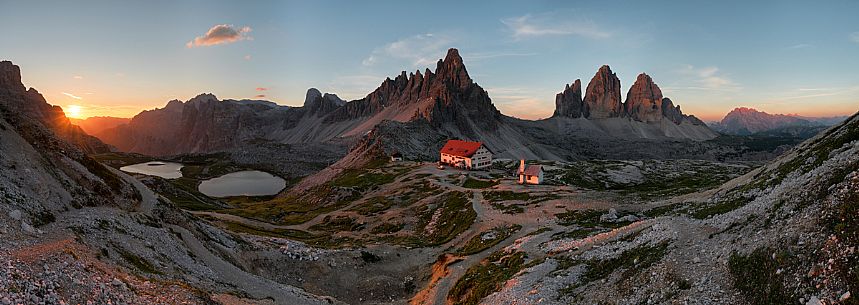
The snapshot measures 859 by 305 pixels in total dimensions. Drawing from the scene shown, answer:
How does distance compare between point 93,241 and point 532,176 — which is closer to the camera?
point 93,241

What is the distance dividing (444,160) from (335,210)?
48.0m

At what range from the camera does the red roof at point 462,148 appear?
452 feet

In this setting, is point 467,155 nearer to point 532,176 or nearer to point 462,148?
point 462,148

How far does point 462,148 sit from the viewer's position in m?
142

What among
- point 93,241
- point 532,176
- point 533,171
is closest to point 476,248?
point 93,241

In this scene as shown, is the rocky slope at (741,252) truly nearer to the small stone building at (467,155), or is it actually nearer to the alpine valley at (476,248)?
the alpine valley at (476,248)

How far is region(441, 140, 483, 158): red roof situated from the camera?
5418 inches

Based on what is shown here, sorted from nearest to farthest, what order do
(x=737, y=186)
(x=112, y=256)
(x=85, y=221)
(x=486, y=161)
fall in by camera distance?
1. (x=112, y=256)
2. (x=85, y=221)
3. (x=737, y=186)
4. (x=486, y=161)

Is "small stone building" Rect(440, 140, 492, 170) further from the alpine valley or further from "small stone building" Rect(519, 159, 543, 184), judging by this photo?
the alpine valley

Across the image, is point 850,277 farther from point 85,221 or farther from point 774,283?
point 85,221

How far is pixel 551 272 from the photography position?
1451 inches

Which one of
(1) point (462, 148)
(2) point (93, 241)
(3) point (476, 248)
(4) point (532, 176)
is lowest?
(3) point (476, 248)

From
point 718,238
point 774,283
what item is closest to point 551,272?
point 718,238

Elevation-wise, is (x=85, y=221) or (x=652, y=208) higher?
(x=85, y=221)
